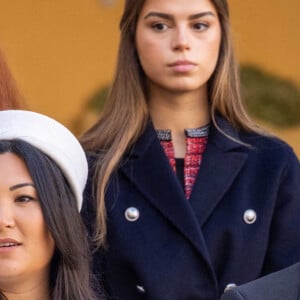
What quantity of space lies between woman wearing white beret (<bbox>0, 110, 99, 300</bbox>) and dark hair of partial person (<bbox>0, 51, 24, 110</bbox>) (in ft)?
1.55

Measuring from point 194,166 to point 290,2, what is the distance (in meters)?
2.15

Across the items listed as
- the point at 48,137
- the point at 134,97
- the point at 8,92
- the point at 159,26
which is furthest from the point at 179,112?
the point at 48,137

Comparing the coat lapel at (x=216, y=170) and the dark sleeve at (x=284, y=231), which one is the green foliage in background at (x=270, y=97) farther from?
the dark sleeve at (x=284, y=231)

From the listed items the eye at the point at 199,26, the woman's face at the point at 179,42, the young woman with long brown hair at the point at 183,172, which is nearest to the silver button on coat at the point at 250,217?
the young woman with long brown hair at the point at 183,172

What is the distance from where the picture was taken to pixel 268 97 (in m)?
6.39

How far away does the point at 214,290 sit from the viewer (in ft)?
13.7

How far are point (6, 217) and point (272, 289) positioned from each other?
62 centimetres

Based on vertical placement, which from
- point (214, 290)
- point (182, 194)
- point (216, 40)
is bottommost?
point (214, 290)

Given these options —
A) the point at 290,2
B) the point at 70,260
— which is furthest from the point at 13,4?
the point at 70,260

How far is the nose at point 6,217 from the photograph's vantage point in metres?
3.58

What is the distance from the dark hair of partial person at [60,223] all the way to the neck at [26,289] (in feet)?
0.11

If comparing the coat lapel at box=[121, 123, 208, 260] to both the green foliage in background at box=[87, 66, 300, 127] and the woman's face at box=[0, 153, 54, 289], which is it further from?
the green foliage in background at box=[87, 66, 300, 127]

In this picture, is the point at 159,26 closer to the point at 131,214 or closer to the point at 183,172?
the point at 183,172

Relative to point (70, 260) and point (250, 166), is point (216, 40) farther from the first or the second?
point (70, 260)
